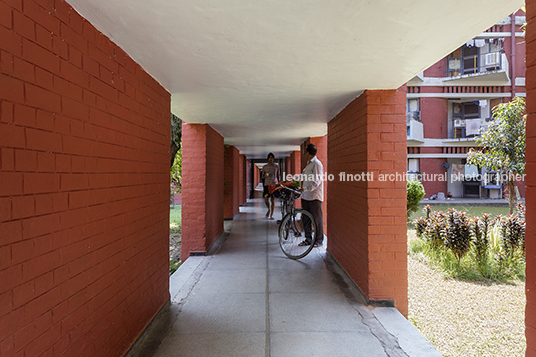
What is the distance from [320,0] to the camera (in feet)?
Answer: 4.90

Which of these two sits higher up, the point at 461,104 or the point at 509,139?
the point at 461,104

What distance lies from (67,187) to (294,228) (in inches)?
160

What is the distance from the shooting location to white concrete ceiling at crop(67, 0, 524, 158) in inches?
61.2

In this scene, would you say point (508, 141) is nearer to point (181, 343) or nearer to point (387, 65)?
point (387, 65)

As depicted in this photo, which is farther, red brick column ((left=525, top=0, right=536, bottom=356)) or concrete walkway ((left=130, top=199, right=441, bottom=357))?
concrete walkway ((left=130, top=199, right=441, bottom=357))

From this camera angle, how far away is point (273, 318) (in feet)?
9.04

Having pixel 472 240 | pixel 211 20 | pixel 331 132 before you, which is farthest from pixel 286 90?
pixel 472 240

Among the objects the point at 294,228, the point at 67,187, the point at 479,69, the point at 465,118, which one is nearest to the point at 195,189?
the point at 294,228

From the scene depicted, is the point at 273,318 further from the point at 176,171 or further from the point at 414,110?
the point at 414,110

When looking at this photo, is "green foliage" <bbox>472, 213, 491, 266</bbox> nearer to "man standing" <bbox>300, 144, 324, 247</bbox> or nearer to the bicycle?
"man standing" <bbox>300, 144, 324, 247</bbox>

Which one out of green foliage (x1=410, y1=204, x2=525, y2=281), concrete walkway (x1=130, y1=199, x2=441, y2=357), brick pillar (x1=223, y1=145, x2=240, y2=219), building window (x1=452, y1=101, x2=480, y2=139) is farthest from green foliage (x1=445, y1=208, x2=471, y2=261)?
building window (x1=452, y1=101, x2=480, y2=139)

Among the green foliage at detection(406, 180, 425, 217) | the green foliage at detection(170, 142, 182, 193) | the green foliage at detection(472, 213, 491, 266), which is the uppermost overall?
the green foliage at detection(170, 142, 182, 193)

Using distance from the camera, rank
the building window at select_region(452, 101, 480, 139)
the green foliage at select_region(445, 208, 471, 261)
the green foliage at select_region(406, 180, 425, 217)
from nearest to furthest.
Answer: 1. the green foliage at select_region(445, 208, 471, 261)
2. the green foliage at select_region(406, 180, 425, 217)
3. the building window at select_region(452, 101, 480, 139)

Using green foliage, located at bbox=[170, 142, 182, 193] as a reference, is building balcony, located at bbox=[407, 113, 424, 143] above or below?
above
